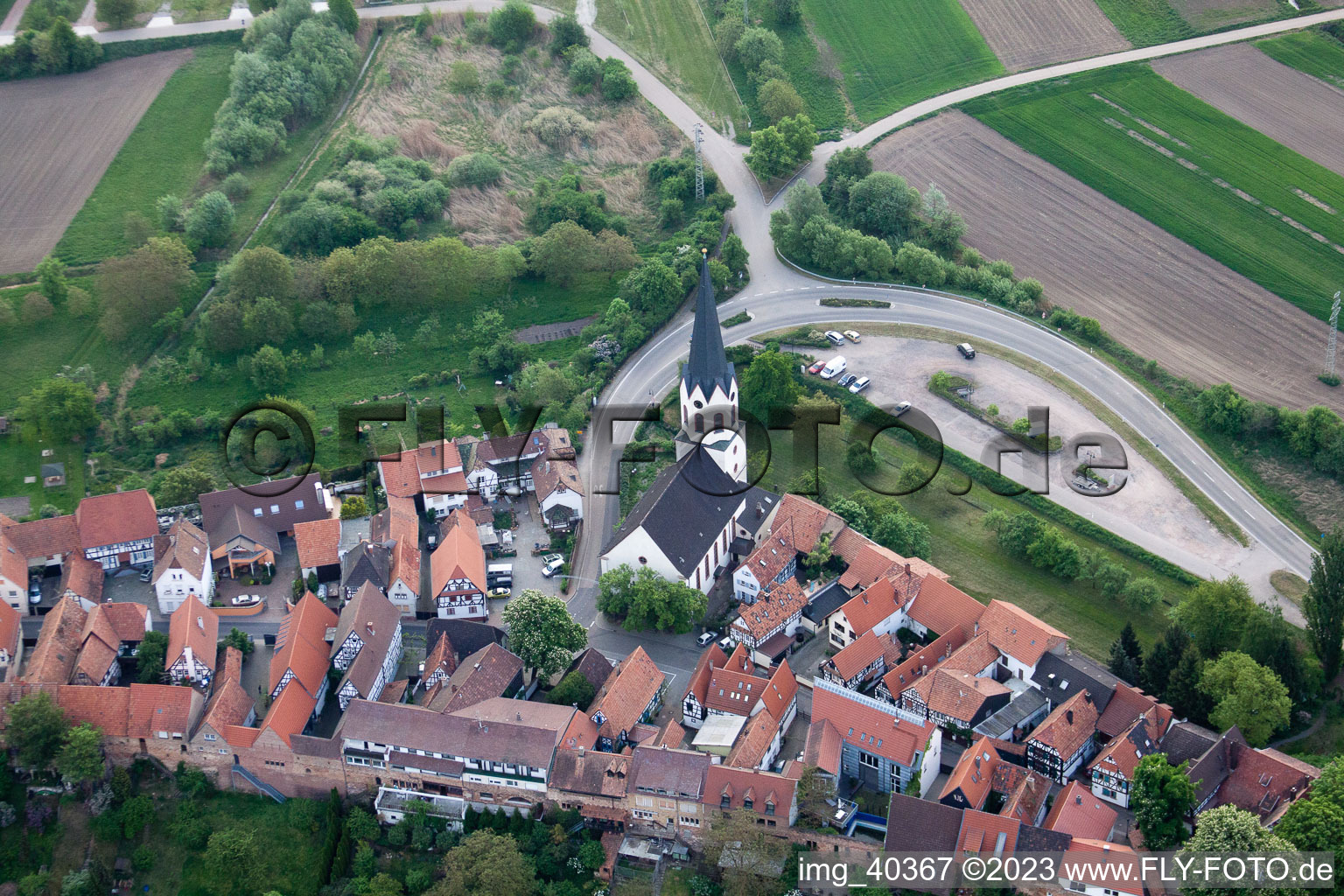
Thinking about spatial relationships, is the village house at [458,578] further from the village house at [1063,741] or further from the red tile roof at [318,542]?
the village house at [1063,741]

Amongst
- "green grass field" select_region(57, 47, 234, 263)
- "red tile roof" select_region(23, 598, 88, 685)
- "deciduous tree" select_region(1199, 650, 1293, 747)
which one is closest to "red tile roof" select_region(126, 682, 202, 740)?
"red tile roof" select_region(23, 598, 88, 685)

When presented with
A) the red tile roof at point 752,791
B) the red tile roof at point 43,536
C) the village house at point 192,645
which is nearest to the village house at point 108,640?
the village house at point 192,645

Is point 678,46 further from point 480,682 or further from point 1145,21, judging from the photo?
point 480,682

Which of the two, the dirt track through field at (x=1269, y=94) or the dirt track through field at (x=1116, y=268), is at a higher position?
the dirt track through field at (x=1269, y=94)

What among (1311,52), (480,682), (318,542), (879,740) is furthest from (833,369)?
(1311,52)

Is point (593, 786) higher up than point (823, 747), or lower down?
lower down

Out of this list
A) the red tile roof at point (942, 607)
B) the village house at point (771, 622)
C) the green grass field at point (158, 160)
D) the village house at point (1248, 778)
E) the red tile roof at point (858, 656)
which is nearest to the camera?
the village house at point (1248, 778)

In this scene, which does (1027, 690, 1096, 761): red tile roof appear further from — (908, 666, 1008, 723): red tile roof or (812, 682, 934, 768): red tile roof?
(812, 682, 934, 768): red tile roof

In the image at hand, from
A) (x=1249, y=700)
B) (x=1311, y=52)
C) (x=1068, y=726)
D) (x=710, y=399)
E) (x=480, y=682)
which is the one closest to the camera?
(x=1249, y=700)
